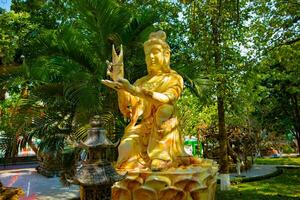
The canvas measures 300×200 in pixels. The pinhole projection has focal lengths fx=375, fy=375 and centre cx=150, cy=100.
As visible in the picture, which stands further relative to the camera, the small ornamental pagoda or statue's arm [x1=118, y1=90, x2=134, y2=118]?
statue's arm [x1=118, y1=90, x2=134, y2=118]

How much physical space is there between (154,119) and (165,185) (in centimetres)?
138

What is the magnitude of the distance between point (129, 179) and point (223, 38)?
6451mm

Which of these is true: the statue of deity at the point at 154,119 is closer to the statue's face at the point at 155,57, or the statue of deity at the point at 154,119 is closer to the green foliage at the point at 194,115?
the statue's face at the point at 155,57

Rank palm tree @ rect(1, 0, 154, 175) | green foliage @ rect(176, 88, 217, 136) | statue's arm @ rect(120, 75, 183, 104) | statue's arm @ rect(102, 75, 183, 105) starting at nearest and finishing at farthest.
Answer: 1. statue's arm @ rect(102, 75, 183, 105)
2. statue's arm @ rect(120, 75, 183, 104)
3. palm tree @ rect(1, 0, 154, 175)
4. green foliage @ rect(176, 88, 217, 136)

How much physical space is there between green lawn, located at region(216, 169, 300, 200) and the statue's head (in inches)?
170

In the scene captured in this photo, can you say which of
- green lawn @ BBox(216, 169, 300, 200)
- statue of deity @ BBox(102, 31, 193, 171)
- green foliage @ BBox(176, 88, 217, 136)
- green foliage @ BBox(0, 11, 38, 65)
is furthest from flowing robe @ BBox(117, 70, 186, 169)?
green foliage @ BBox(176, 88, 217, 136)

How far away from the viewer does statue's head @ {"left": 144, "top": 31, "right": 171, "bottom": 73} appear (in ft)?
22.9

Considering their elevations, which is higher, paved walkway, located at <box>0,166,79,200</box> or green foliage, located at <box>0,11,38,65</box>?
green foliage, located at <box>0,11,38,65</box>

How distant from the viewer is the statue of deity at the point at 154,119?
6434 millimetres

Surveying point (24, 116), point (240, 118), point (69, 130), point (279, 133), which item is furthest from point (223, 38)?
point (279, 133)

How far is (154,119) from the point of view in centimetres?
681

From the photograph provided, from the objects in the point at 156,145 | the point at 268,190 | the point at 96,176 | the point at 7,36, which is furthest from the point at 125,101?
the point at 268,190

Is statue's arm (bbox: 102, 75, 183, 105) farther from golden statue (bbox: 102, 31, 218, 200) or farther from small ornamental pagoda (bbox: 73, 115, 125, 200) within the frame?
small ornamental pagoda (bbox: 73, 115, 125, 200)

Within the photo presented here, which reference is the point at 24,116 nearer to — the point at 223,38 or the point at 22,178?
the point at 223,38
